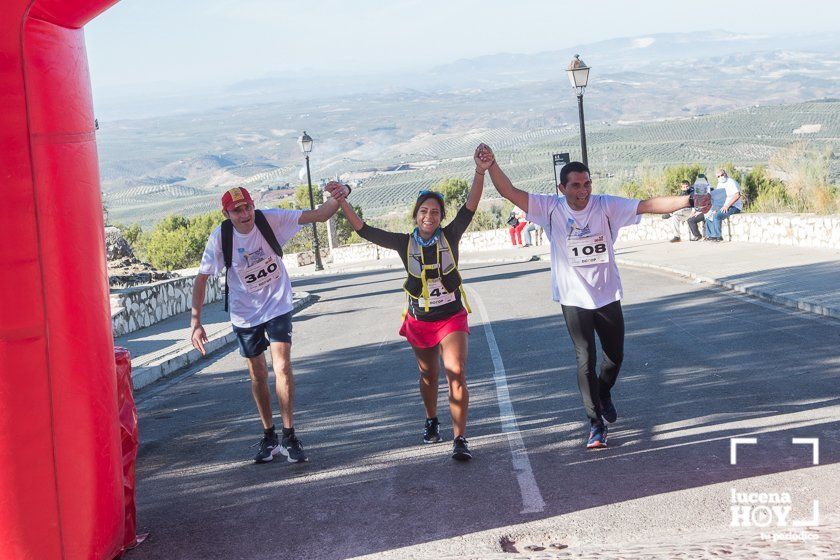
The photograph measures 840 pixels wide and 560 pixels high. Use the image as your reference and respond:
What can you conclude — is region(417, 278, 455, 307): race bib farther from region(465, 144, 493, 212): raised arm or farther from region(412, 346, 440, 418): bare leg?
region(465, 144, 493, 212): raised arm

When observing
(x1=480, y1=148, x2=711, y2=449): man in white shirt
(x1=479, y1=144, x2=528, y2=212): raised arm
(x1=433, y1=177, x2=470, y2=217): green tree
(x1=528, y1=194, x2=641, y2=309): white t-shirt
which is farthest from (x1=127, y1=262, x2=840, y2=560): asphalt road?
(x1=433, y1=177, x2=470, y2=217): green tree

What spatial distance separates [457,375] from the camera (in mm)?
7625

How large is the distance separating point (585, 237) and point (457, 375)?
1.25 meters

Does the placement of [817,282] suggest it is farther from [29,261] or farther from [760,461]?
[29,261]

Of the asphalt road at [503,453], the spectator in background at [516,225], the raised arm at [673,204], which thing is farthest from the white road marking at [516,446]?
the spectator in background at [516,225]

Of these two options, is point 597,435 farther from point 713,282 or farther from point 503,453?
point 713,282

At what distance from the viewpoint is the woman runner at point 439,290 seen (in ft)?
25.0

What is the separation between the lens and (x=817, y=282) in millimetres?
16703

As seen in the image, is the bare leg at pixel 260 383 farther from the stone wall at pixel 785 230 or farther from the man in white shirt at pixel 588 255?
the stone wall at pixel 785 230

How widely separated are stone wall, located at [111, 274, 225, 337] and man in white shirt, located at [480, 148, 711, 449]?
435 inches

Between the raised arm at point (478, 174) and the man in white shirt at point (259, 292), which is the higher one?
the raised arm at point (478, 174)

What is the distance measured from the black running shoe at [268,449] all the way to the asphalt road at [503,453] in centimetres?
12

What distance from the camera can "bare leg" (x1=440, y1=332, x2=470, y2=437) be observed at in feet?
24.9

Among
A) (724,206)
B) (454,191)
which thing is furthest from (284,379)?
(454,191)
